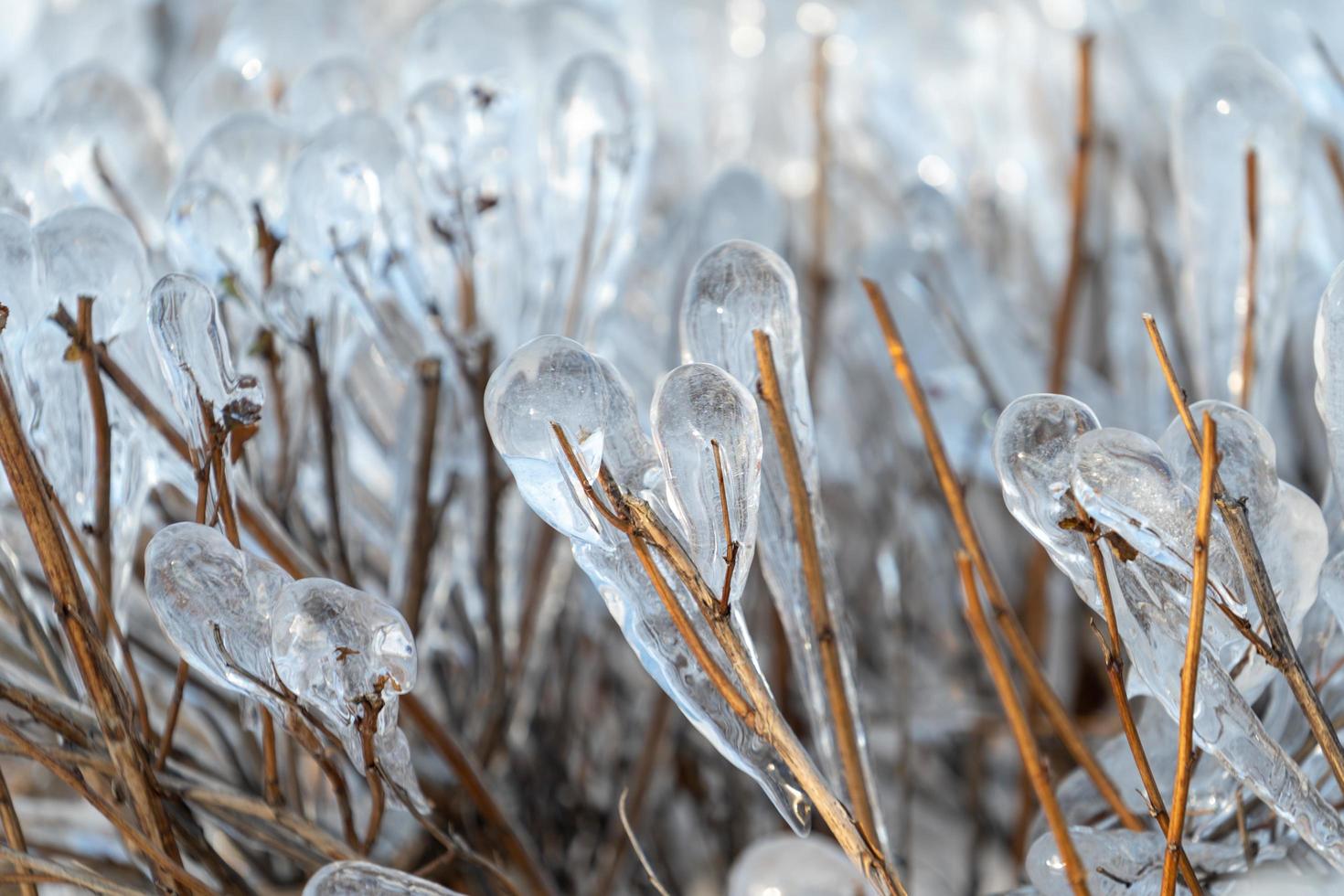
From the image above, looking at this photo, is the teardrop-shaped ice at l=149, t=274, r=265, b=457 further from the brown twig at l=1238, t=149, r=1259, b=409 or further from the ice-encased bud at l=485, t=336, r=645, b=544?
the brown twig at l=1238, t=149, r=1259, b=409

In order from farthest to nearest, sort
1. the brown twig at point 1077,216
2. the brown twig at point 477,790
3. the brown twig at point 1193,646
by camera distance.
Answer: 1. the brown twig at point 1077,216
2. the brown twig at point 477,790
3. the brown twig at point 1193,646

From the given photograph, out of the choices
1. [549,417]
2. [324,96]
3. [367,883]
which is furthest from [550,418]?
[324,96]

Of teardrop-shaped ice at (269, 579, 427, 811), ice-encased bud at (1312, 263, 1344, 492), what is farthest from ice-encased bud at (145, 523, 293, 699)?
ice-encased bud at (1312, 263, 1344, 492)

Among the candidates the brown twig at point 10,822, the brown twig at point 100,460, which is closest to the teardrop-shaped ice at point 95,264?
the brown twig at point 100,460

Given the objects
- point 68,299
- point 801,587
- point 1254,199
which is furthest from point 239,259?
point 1254,199

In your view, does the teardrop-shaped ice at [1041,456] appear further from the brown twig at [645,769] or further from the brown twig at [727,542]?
the brown twig at [645,769]
